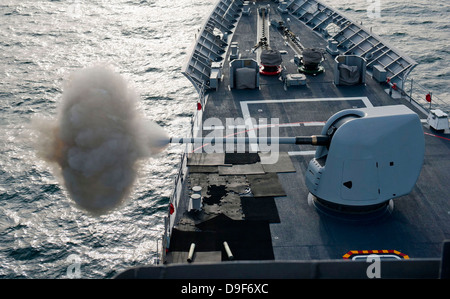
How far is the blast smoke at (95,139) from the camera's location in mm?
13109

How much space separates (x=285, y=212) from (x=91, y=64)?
1326 inches

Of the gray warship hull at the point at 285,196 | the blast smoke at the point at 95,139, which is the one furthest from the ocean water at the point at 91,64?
the gray warship hull at the point at 285,196

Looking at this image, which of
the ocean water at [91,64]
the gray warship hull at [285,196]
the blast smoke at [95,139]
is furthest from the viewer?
the ocean water at [91,64]

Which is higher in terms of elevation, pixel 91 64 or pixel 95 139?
pixel 95 139

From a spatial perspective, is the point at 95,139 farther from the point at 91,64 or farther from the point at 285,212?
the point at 91,64

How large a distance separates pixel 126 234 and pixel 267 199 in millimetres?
9833

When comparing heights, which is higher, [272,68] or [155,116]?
[272,68]

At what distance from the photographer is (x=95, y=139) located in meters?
13.1

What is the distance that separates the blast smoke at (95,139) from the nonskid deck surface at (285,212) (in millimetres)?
2780

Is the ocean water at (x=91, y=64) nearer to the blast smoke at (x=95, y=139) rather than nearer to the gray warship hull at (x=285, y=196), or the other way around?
the blast smoke at (x=95, y=139)

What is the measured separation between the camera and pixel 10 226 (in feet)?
85.8

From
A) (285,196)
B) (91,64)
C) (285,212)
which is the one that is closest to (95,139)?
(285,212)
